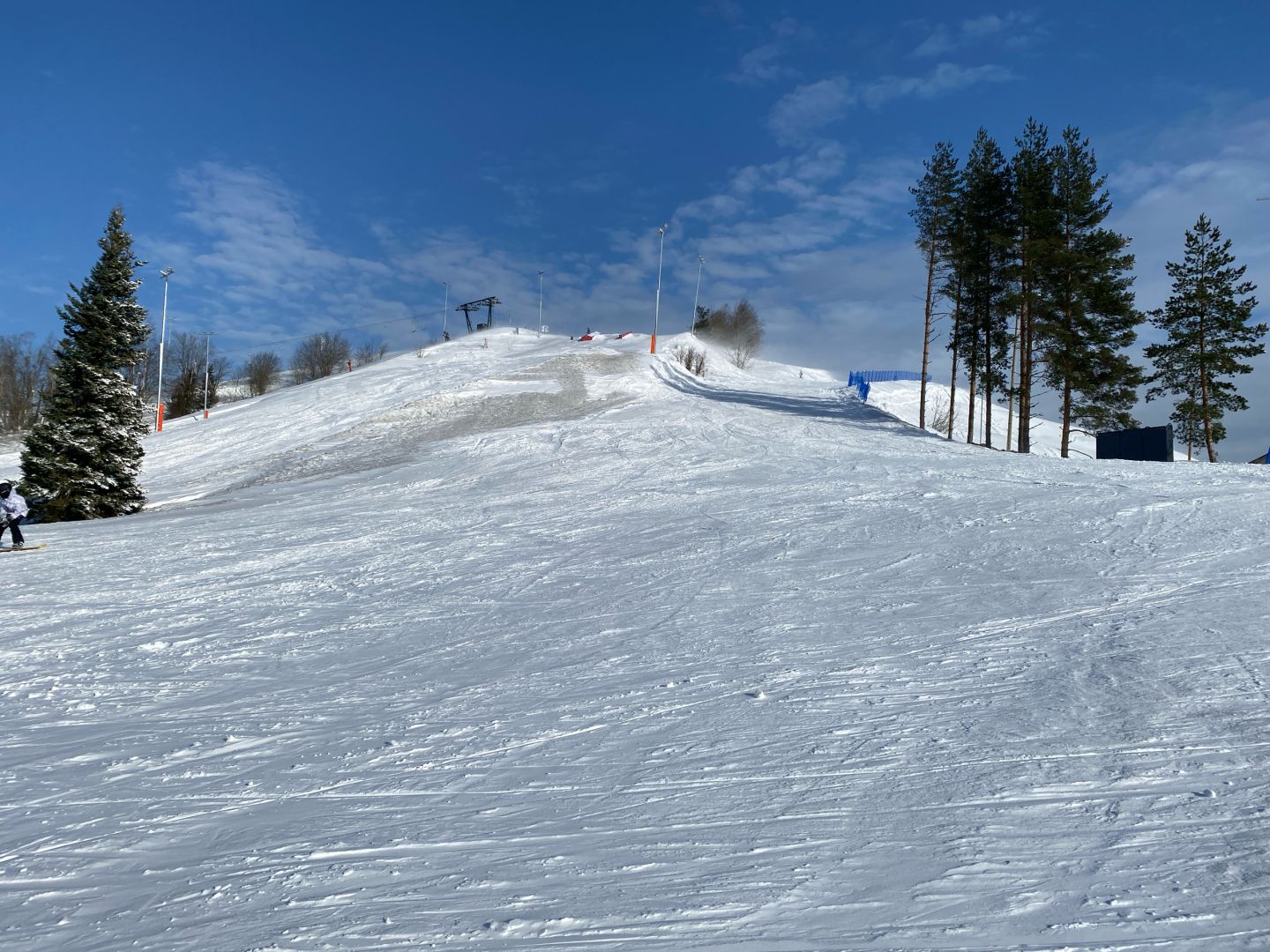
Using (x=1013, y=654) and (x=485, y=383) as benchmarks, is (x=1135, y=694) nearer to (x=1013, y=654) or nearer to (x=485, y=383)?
(x=1013, y=654)

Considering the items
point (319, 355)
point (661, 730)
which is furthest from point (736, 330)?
point (661, 730)

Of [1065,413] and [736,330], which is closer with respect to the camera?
[1065,413]

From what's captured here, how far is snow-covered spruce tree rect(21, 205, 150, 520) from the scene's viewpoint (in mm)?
22000

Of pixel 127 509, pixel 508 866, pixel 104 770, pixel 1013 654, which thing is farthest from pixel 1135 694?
pixel 127 509

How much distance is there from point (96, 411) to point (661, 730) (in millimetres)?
22540

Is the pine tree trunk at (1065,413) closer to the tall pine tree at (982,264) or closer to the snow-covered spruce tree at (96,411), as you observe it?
the tall pine tree at (982,264)

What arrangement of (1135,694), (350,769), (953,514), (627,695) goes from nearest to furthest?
(350,769)
(1135,694)
(627,695)
(953,514)

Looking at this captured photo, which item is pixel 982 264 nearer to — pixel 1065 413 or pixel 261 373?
pixel 1065 413

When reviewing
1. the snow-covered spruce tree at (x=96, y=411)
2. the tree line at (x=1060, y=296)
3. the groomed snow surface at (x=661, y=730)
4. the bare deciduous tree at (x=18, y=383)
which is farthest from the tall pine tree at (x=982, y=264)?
the bare deciduous tree at (x=18, y=383)

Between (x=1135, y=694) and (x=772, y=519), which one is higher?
(x=772, y=519)

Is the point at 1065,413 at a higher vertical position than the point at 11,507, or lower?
higher

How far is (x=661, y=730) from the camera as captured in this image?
5.84 metres

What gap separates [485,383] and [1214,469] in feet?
87.1

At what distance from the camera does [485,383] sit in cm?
3603
